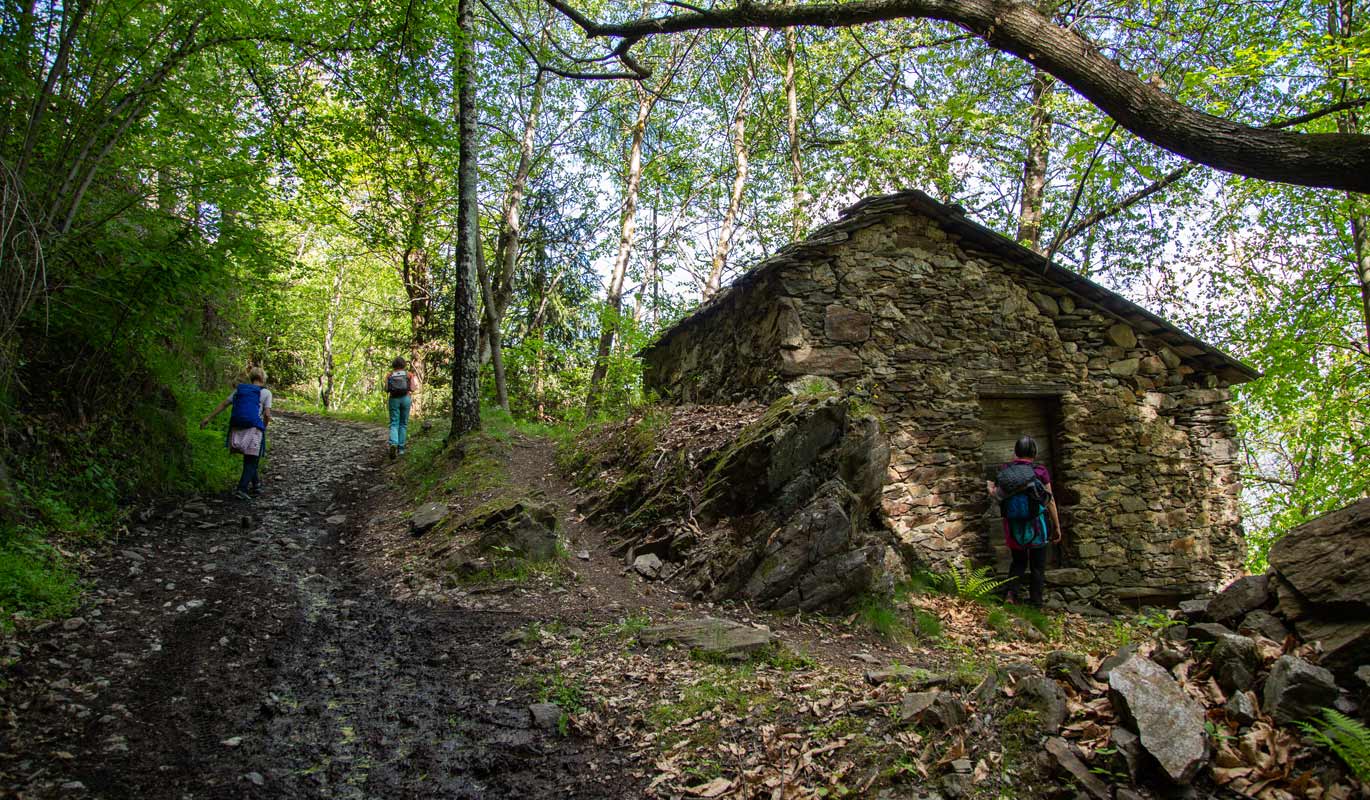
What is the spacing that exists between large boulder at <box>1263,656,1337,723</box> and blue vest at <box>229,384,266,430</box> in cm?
960

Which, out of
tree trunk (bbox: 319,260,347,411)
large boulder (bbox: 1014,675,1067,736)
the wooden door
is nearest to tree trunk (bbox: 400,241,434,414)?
tree trunk (bbox: 319,260,347,411)

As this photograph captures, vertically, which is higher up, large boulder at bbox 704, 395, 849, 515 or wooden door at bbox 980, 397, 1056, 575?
wooden door at bbox 980, 397, 1056, 575

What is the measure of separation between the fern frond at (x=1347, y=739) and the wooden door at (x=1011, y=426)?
652 cm

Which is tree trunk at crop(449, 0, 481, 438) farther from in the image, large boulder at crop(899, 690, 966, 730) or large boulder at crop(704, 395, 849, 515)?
large boulder at crop(899, 690, 966, 730)

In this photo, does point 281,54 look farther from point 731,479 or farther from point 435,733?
point 435,733

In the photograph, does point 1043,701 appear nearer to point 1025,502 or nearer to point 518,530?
point 518,530

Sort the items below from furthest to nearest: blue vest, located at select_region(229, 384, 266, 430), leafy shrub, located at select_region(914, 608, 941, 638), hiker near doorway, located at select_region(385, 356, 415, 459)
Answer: hiker near doorway, located at select_region(385, 356, 415, 459), blue vest, located at select_region(229, 384, 266, 430), leafy shrub, located at select_region(914, 608, 941, 638)

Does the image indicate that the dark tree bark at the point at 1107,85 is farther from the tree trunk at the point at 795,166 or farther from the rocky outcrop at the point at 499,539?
the tree trunk at the point at 795,166

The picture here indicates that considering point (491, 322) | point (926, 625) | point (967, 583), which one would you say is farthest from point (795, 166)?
point (926, 625)

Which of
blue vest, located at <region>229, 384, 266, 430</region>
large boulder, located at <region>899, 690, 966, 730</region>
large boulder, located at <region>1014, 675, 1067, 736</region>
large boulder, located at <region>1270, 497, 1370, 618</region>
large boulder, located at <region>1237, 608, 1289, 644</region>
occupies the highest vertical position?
blue vest, located at <region>229, 384, 266, 430</region>

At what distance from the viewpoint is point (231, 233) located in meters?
6.86

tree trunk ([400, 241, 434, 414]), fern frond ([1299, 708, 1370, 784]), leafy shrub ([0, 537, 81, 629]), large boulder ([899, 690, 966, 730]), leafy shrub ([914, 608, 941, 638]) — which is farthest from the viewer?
tree trunk ([400, 241, 434, 414])

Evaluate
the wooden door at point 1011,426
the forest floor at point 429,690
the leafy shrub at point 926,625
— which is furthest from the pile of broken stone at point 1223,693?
the wooden door at point 1011,426

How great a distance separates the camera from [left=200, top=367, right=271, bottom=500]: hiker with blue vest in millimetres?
8055
